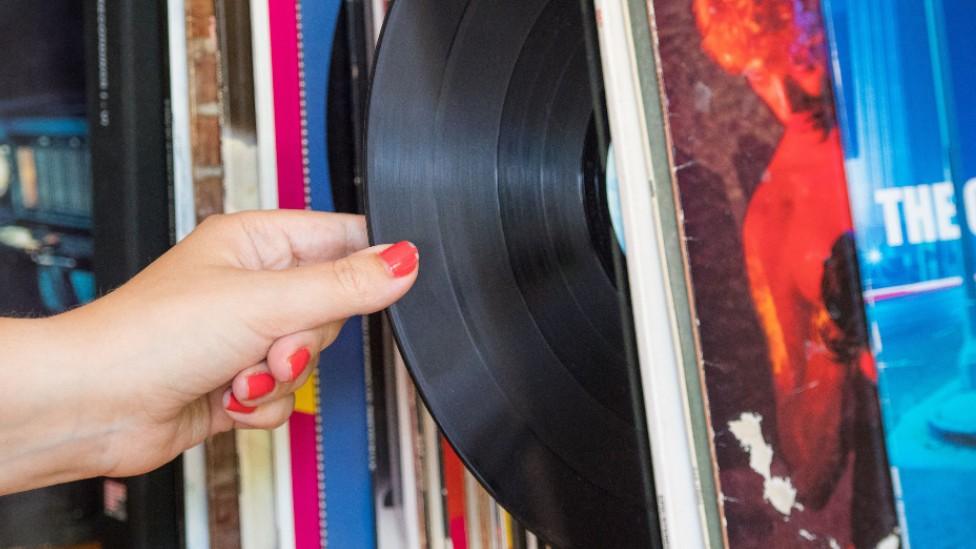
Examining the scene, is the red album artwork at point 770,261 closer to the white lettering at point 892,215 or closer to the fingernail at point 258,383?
the white lettering at point 892,215

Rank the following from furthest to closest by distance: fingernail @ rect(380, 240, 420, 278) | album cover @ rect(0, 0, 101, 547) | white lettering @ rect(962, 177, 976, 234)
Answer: album cover @ rect(0, 0, 101, 547) → fingernail @ rect(380, 240, 420, 278) → white lettering @ rect(962, 177, 976, 234)

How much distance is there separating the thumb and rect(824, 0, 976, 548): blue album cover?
0.28 m

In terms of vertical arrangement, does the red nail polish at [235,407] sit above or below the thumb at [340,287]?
below

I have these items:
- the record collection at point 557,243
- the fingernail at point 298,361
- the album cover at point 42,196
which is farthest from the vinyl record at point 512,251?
the album cover at point 42,196

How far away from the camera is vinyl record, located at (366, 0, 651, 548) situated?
0.53 meters

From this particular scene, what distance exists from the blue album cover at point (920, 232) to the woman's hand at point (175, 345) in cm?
29

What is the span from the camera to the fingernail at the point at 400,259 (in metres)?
0.52

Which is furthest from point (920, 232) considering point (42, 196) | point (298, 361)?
point (42, 196)

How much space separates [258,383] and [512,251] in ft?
0.76

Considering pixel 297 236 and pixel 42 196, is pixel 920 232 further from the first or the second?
pixel 42 196

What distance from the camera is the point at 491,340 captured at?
559mm

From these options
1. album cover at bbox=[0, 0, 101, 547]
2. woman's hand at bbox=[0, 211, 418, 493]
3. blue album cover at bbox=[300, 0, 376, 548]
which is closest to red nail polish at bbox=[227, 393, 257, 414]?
woman's hand at bbox=[0, 211, 418, 493]

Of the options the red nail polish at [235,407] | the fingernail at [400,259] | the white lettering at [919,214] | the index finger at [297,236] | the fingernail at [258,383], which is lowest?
the red nail polish at [235,407]

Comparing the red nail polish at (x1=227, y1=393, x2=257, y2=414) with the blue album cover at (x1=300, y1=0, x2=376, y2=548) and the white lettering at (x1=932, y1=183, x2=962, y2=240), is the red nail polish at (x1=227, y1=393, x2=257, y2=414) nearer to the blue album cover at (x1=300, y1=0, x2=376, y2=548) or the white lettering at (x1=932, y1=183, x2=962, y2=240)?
the blue album cover at (x1=300, y1=0, x2=376, y2=548)
